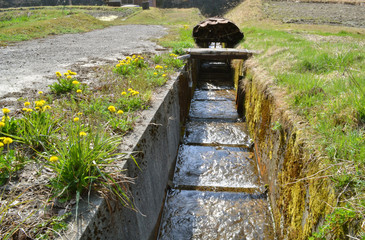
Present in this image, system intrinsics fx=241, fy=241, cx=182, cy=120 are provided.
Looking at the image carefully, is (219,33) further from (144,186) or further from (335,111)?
(144,186)

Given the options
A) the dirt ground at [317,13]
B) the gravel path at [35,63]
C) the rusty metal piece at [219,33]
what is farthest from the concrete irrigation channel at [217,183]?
the dirt ground at [317,13]

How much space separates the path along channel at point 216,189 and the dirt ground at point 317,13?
1489 centimetres

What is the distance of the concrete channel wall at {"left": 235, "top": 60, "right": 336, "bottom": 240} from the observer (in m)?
2.40

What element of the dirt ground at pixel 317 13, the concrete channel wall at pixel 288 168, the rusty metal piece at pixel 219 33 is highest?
the dirt ground at pixel 317 13

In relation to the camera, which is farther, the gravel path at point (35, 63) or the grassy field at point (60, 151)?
the gravel path at point (35, 63)

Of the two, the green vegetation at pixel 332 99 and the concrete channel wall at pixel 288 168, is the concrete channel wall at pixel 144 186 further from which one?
the green vegetation at pixel 332 99

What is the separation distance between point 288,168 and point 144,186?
1961 millimetres

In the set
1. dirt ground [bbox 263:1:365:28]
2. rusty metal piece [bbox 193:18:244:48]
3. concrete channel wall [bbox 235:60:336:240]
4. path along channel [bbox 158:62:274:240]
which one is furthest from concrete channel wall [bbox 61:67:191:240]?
dirt ground [bbox 263:1:365:28]

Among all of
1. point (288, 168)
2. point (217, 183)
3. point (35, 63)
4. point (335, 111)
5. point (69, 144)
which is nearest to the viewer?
Answer: point (69, 144)

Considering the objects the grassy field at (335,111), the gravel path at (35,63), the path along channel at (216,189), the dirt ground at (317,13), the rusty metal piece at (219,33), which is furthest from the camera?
the dirt ground at (317,13)

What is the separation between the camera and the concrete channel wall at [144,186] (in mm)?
1978

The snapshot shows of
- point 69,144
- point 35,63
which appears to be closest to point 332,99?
point 69,144

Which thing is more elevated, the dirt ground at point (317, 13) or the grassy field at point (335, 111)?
the dirt ground at point (317, 13)

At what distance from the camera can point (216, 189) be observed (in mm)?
4613
